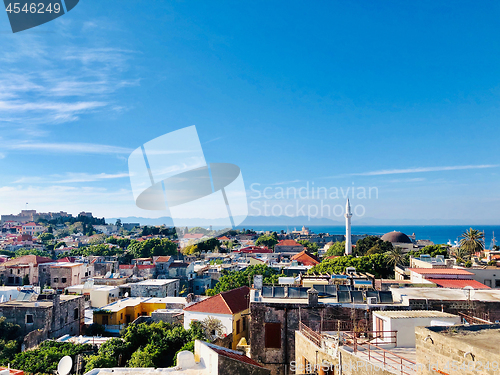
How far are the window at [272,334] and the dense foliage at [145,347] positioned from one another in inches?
108

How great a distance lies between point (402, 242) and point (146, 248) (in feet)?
121

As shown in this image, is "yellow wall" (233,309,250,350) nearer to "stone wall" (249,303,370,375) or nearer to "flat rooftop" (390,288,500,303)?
"stone wall" (249,303,370,375)

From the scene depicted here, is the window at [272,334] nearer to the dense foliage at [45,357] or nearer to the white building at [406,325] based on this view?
the white building at [406,325]

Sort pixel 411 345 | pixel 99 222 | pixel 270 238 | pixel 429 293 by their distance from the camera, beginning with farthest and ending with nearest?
1. pixel 99 222
2. pixel 270 238
3. pixel 429 293
4. pixel 411 345

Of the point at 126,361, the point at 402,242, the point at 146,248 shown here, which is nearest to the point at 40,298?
the point at 126,361

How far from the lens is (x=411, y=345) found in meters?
6.91

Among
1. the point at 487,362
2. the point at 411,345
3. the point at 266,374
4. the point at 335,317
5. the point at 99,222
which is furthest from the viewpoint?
the point at 99,222

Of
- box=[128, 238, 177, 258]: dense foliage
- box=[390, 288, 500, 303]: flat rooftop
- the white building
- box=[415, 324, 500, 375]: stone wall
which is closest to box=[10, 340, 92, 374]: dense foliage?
the white building

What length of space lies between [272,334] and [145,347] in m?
4.31

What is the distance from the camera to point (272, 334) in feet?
34.4

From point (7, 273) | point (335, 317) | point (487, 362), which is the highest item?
point (487, 362)

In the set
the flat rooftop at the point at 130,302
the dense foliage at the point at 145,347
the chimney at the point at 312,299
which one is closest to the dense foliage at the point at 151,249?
the flat rooftop at the point at 130,302

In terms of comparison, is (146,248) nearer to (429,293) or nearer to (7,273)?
(7,273)

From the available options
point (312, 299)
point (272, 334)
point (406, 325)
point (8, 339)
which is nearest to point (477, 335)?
point (406, 325)
